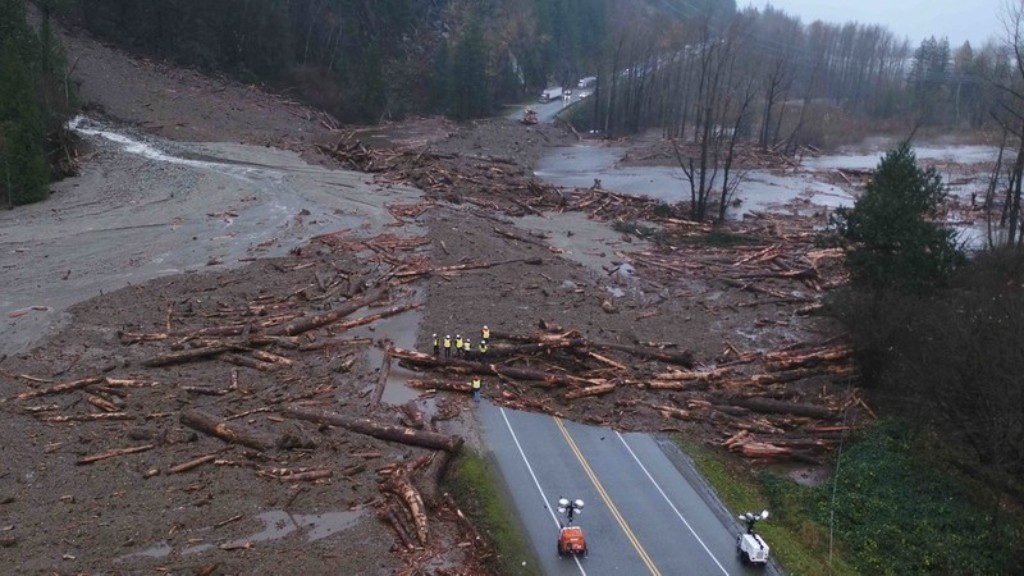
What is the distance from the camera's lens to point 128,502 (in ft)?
57.3

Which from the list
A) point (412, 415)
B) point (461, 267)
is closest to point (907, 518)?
point (412, 415)

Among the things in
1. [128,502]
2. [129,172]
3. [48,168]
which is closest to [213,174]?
[129,172]

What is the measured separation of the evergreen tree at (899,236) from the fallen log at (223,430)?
1874 centimetres

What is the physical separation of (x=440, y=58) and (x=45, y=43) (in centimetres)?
5116

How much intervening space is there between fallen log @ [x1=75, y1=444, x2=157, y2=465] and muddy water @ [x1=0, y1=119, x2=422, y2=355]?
7.78 meters

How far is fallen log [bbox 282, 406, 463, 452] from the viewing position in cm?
2044

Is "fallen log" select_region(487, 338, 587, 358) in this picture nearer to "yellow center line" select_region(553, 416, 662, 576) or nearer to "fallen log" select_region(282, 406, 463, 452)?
"yellow center line" select_region(553, 416, 662, 576)

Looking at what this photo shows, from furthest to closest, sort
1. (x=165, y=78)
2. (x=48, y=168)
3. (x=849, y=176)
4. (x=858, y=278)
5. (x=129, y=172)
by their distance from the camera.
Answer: (x=849, y=176)
(x=165, y=78)
(x=129, y=172)
(x=48, y=168)
(x=858, y=278)

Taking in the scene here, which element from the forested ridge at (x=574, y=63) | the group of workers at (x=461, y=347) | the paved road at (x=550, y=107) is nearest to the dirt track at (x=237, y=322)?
the group of workers at (x=461, y=347)

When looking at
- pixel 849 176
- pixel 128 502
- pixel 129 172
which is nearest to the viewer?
pixel 128 502

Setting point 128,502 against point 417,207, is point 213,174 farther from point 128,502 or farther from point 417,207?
point 128,502

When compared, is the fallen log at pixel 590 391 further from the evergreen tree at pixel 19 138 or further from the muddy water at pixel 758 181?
the muddy water at pixel 758 181

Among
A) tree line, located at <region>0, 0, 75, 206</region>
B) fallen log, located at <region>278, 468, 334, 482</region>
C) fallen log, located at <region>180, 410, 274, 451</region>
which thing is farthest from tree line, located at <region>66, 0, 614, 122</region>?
fallen log, located at <region>278, 468, 334, 482</region>

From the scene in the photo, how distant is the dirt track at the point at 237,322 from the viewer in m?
16.7
